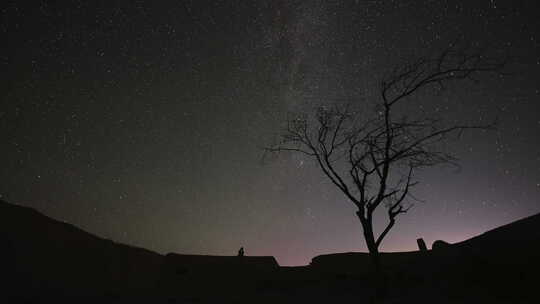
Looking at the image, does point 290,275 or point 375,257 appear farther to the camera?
point 290,275

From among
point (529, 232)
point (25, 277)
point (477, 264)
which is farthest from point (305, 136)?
point (25, 277)

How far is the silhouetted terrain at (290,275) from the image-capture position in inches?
383

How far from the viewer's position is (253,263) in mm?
23375

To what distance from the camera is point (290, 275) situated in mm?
15133

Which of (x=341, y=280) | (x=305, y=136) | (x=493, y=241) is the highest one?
(x=305, y=136)

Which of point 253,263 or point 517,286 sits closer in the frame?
point 517,286

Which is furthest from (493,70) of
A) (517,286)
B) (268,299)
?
(268,299)

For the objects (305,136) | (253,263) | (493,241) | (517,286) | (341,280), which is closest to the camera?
(517,286)

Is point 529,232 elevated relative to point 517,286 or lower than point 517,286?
elevated

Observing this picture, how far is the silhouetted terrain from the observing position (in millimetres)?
9719

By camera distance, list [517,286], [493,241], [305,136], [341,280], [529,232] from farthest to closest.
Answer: [305,136] → [341,280] → [493,241] → [529,232] → [517,286]

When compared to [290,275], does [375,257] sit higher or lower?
higher

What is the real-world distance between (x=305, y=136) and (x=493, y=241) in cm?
887

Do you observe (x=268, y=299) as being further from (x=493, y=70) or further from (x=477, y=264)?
(x=493, y=70)
